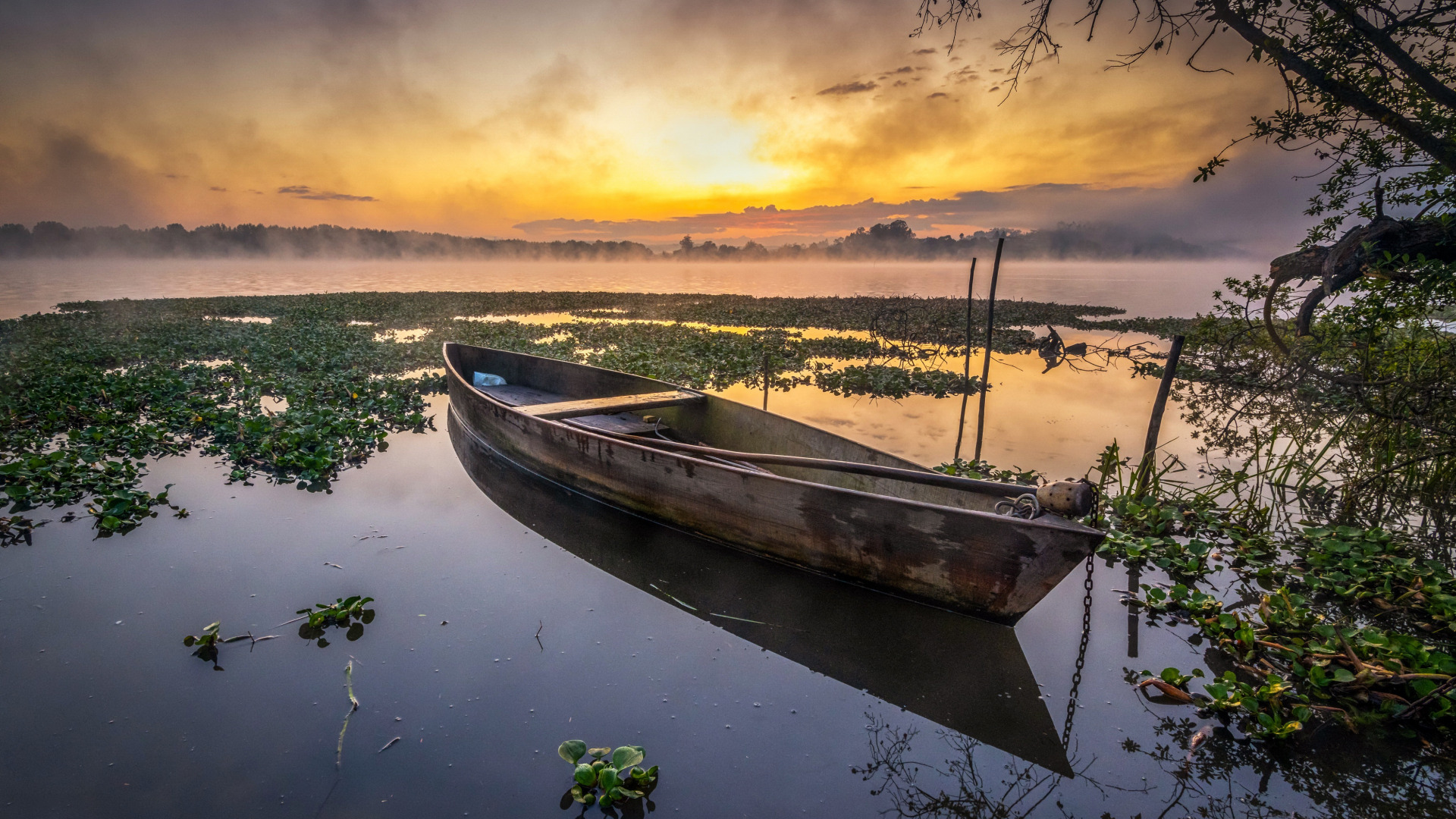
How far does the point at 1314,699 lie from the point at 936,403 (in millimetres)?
7465

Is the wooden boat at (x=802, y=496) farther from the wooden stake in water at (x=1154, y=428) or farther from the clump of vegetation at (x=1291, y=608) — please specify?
the wooden stake in water at (x=1154, y=428)

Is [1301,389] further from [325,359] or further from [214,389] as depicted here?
[325,359]

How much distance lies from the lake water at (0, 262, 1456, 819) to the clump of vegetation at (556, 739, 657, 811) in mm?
71

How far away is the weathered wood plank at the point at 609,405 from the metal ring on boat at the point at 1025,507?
4.23 metres

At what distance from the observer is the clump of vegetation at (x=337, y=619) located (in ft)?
12.5

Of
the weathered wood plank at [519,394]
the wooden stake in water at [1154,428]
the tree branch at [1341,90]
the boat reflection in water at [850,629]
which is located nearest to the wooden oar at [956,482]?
the boat reflection in water at [850,629]

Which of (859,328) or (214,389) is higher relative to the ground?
(859,328)

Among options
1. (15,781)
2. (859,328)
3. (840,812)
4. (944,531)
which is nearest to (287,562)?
(15,781)

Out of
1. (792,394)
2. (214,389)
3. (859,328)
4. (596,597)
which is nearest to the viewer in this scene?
(596,597)

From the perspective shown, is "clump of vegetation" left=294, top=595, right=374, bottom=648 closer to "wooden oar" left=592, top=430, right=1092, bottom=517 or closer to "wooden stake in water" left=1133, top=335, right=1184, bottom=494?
"wooden oar" left=592, top=430, right=1092, bottom=517

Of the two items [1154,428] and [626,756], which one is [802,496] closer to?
[626,756]

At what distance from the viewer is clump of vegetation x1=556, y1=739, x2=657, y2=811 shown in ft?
8.59

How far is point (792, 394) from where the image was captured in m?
11.0

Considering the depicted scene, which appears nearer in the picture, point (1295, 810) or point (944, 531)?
point (1295, 810)
